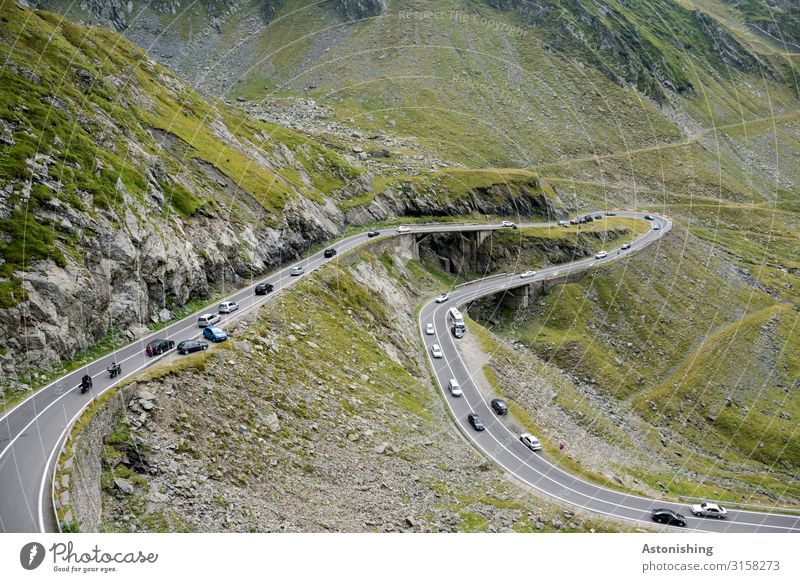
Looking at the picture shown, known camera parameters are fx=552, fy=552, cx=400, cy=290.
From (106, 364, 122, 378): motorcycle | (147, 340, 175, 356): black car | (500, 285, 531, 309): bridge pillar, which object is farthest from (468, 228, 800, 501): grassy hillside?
(106, 364, 122, 378): motorcycle

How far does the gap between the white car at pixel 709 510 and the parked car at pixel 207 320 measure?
5869cm

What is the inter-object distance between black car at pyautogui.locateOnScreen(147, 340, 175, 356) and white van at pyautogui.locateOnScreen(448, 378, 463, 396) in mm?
38369

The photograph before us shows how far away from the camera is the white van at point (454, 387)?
75331 millimetres

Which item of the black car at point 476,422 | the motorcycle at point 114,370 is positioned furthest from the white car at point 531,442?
the motorcycle at point 114,370

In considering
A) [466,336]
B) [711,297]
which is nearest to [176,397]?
[466,336]

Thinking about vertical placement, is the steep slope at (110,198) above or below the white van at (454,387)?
above

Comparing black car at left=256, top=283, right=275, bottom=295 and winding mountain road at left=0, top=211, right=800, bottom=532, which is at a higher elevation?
black car at left=256, top=283, right=275, bottom=295

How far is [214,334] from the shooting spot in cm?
5425

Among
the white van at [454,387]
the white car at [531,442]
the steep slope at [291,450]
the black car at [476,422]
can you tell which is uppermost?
the steep slope at [291,450]

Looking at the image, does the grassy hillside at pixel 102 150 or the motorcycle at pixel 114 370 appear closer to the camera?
the motorcycle at pixel 114 370

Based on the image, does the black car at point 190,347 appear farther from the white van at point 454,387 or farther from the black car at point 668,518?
the black car at point 668,518

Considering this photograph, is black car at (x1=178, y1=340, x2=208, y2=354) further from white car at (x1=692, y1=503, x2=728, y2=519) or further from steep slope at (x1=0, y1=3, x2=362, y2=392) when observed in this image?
white car at (x1=692, y1=503, x2=728, y2=519)

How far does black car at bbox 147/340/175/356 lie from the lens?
50553 millimetres

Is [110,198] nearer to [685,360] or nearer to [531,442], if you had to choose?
[531,442]
